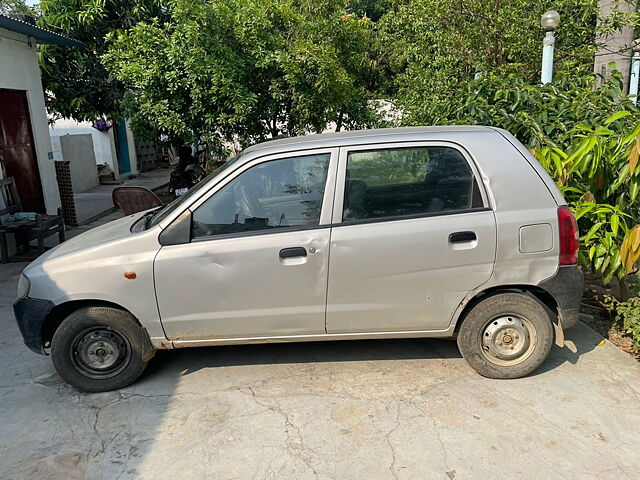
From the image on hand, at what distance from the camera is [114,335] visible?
12.5ft

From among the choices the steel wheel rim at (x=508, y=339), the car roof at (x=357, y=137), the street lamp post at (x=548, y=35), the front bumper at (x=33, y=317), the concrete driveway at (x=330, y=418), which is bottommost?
the concrete driveway at (x=330, y=418)

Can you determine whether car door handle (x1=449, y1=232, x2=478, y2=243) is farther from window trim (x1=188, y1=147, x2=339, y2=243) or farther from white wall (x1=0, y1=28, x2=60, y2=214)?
white wall (x1=0, y1=28, x2=60, y2=214)

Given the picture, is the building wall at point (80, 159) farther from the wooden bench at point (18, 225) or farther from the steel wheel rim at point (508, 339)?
the steel wheel rim at point (508, 339)

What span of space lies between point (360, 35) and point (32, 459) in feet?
32.2

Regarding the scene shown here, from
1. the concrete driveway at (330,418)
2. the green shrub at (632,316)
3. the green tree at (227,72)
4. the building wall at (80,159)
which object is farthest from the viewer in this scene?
the building wall at (80,159)

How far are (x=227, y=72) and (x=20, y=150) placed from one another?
382 centimetres

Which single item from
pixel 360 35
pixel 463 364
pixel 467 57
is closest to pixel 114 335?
pixel 463 364

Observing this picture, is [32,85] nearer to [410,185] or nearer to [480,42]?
[480,42]

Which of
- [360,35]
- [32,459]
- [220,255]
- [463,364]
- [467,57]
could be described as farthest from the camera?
[360,35]

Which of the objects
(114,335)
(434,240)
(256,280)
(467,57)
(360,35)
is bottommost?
(114,335)

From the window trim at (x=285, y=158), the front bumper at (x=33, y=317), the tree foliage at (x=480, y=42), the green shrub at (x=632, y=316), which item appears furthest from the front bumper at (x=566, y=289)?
the tree foliage at (x=480, y=42)

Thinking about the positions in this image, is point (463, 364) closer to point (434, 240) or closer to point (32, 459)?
point (434, 240)

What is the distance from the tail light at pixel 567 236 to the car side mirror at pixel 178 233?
2568 millimetres

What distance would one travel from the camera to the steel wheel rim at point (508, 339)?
12.5 ft
